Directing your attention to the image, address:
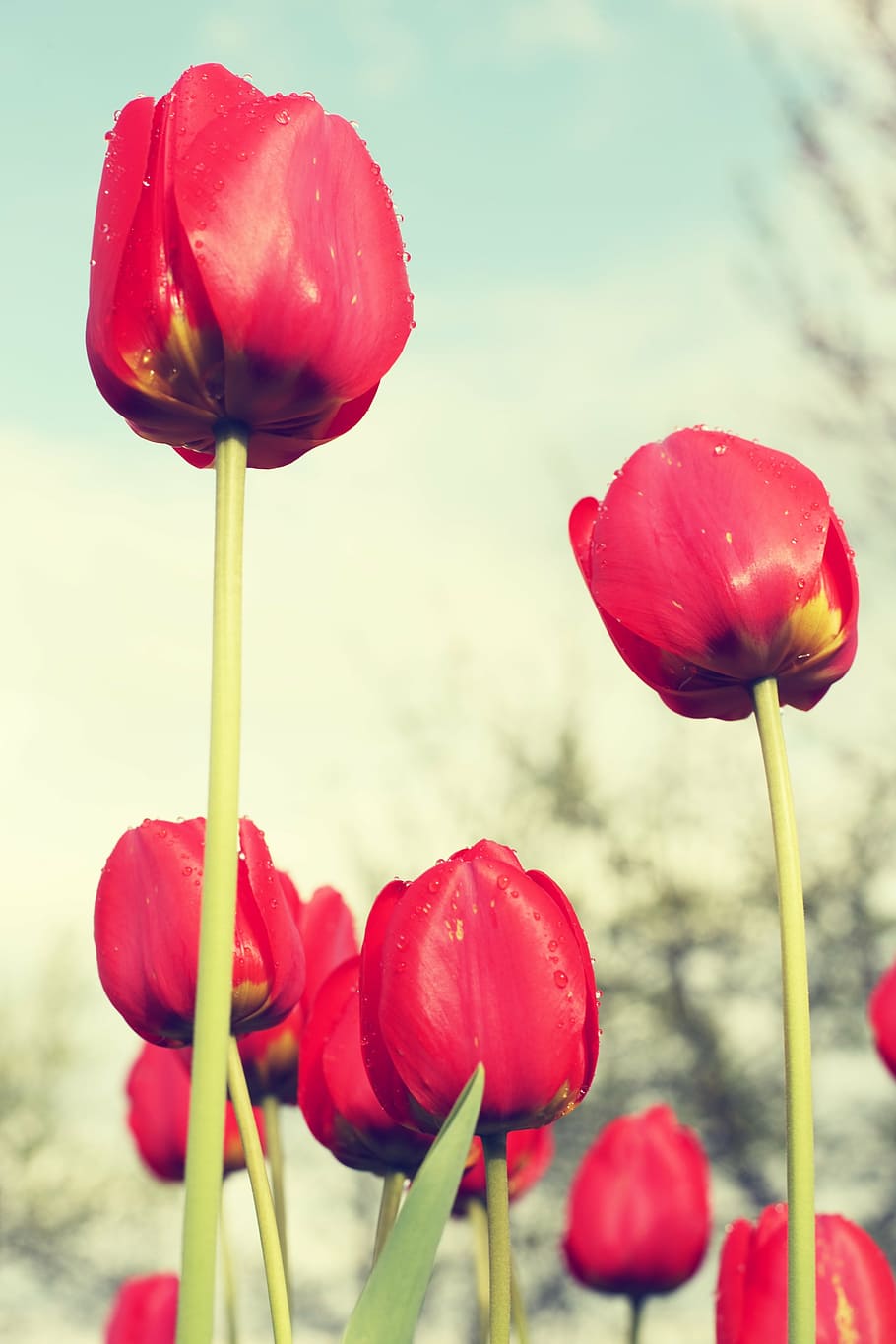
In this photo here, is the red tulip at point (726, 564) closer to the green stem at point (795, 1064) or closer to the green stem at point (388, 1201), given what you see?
the green stem at point (795, 1064)

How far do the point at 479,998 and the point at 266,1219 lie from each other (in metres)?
0.12

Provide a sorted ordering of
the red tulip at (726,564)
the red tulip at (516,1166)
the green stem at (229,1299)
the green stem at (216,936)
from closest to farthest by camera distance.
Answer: the green stem at (216,936) → the red tulip at (726,564) → the red tulip at (516,1166) → the green stem at (229,1299)

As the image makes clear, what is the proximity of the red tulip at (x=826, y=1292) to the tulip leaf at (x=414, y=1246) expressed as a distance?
0.92 ft

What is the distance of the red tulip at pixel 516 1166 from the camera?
2.88 feet

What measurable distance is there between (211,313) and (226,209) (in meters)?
0.04

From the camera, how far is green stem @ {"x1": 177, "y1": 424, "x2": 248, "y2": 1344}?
1.34 feet

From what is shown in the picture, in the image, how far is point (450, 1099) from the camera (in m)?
0.56

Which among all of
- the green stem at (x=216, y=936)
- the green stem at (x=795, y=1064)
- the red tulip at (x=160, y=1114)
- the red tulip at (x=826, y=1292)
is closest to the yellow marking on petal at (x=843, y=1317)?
the red tulip at (x=826, y=1292)

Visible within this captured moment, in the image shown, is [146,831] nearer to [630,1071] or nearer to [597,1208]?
[597,1208]

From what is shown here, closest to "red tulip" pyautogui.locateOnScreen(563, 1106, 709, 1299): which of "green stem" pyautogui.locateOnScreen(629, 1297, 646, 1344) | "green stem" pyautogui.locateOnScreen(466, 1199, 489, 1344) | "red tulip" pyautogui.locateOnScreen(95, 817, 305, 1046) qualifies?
"green stem" pyautogui.locateOnScreen(629, 1297, 646, 1344)

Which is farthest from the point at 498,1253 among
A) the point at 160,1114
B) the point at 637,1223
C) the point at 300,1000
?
the point at 637,1223

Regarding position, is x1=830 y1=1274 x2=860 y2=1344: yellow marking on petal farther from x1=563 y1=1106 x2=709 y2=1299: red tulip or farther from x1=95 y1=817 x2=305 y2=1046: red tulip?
x1=563 y1=1106 x2=709 y2=1299: red tulip

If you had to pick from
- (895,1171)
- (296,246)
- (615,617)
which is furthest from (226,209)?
(895,1171)

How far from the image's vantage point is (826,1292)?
70 centimetres
